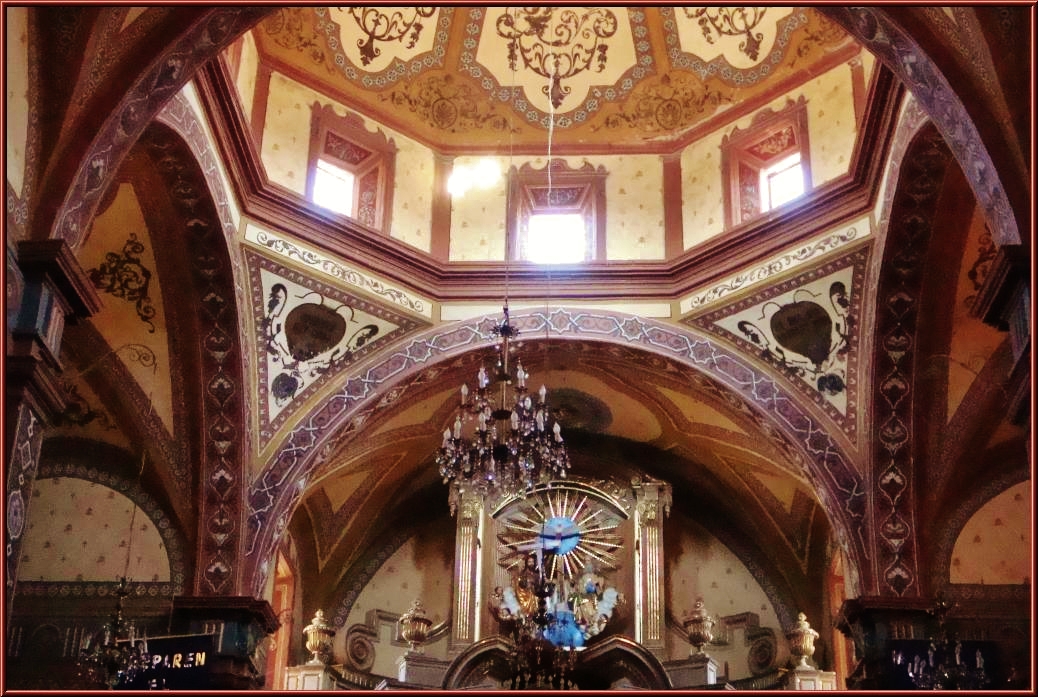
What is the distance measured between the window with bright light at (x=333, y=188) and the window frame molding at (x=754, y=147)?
449 cm

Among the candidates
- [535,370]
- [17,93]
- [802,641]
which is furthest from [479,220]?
[17,93]

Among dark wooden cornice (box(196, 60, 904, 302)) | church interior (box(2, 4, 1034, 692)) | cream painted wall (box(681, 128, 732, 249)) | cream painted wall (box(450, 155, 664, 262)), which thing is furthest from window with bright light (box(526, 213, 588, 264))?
cream painted wall (box(681, 128, 732, 249))

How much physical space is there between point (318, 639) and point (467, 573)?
83.7 inches

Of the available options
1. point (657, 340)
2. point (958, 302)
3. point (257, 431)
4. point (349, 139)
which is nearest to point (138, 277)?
point (257, 431)

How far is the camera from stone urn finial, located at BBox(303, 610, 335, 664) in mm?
15086

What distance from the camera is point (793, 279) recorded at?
13.3m

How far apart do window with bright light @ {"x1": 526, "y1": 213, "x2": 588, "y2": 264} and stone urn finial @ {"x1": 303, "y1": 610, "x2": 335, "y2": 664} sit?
17.1ft

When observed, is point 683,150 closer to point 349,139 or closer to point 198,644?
point 349,139

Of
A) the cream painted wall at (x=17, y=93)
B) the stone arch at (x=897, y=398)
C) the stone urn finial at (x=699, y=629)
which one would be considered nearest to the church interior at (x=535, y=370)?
the stone arch at (x=897, y=398)

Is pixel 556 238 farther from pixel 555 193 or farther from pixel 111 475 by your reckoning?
pixel 111 475

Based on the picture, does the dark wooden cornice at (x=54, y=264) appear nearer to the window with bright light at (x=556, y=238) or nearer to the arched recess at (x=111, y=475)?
the arched recess at (x=111, y=475)

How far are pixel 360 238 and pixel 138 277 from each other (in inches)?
98.4

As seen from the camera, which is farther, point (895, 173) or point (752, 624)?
point (752, 624)

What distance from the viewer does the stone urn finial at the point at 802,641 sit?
48.6 feet
